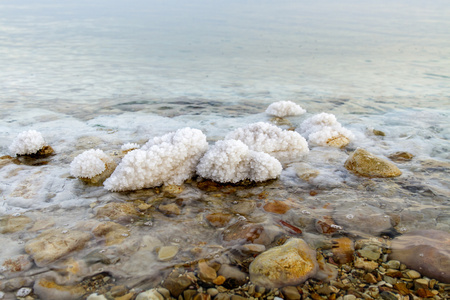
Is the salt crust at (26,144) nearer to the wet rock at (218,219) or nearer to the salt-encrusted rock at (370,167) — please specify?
the wet rock at (218,219)

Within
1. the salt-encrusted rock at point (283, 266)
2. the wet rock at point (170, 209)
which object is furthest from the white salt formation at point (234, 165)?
the salt-encrusted rock at point (283, 266)

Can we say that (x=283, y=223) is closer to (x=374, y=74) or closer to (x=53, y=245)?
(x=53, y=245)

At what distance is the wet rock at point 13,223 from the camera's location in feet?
7.74

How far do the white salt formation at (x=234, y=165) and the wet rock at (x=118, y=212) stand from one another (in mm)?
778

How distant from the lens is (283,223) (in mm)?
2463

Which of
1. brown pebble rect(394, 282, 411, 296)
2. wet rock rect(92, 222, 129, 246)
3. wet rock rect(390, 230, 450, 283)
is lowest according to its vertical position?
wet rock rect(92, 222, 129, 246)

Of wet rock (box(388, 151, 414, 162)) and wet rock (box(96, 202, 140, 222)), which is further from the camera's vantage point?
wet rock (box(388, 151, 414, 162))

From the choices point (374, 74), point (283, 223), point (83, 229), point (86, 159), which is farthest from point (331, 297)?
point (374, 74)

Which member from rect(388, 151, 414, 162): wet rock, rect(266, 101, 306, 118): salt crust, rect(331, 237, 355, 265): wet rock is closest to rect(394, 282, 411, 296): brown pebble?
rect(331, 237, 355, 265): wet rock

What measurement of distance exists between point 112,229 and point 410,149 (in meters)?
3.45

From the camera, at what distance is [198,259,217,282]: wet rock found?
74.4 inches

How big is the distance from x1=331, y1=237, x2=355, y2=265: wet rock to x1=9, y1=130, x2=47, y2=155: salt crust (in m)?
3.21

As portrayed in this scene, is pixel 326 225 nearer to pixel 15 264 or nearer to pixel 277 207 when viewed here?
pixel 277 207

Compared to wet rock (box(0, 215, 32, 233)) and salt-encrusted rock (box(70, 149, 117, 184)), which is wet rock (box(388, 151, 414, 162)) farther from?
wet rock (box(0, 215, 32, 233))
